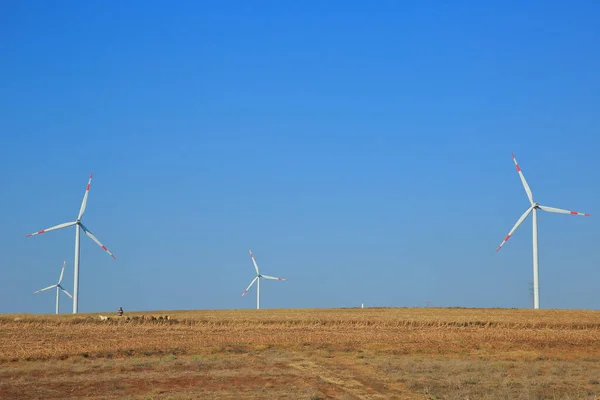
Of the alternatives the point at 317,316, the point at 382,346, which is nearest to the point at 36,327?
the point at 317,316

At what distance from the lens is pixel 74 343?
4981 cm

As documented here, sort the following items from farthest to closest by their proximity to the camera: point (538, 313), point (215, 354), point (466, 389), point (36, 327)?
point (538, 313), point (36, 327), point (215, 354), point (466, 389)

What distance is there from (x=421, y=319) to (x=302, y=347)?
23.9 m

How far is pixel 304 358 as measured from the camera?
4291 cm

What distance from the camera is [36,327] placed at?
65.3 metres

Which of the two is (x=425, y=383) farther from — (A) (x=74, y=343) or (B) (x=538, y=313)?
(B) (x=538, y=313)

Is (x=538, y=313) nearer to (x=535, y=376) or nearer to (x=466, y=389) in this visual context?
(x=535, y=376)

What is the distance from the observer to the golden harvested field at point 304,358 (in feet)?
106

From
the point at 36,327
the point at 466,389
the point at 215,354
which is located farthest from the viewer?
the point at 36,327

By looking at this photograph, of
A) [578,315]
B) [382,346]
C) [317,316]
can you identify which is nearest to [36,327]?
[317,316]

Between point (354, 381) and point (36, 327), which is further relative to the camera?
point (36, 327)

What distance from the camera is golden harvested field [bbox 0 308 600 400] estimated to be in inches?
1268

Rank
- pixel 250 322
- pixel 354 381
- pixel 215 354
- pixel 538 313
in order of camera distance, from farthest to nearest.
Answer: pixel 538 313, pixel 250 322, pixel 215 354, pixel 354 381

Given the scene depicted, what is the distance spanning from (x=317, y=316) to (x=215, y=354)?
30802 mm
